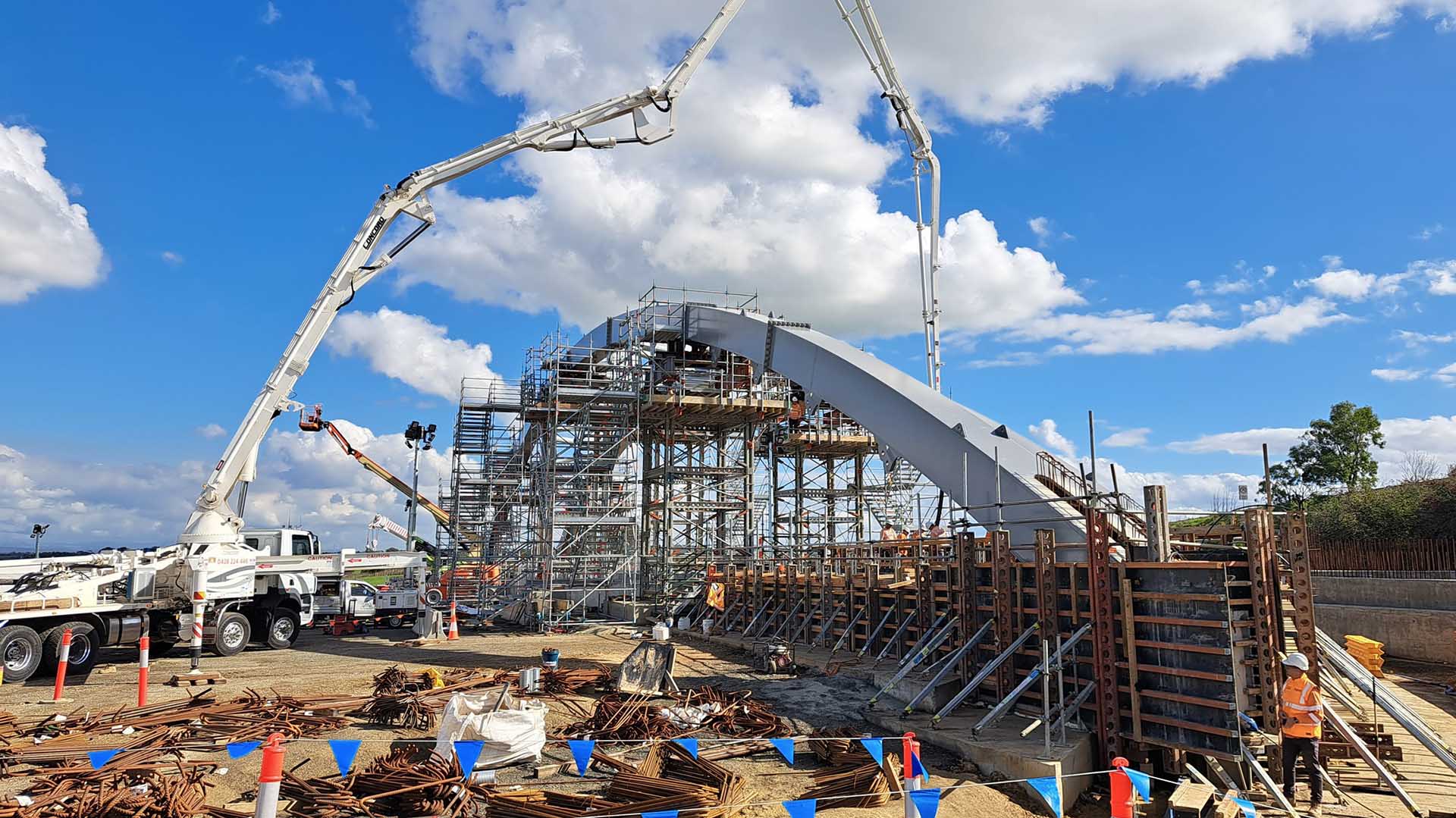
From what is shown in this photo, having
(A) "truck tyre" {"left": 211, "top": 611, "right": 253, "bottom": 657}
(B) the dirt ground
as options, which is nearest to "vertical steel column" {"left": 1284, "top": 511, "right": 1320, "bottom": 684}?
(B) the dirt ground

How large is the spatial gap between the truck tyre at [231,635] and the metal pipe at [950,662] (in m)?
17.0

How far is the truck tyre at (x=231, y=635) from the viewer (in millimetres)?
21375

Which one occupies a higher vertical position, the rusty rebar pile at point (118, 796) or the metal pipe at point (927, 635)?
the metal pipe at point (927, 635)

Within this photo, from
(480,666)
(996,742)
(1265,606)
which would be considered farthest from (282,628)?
(1265,606)

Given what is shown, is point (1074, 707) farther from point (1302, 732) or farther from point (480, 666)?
point (480, 666)

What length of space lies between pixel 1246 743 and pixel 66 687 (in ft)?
62.7

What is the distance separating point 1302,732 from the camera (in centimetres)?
985

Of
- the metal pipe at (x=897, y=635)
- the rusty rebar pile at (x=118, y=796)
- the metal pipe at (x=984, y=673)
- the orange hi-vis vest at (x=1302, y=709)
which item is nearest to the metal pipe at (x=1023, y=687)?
the metal pipe at (x=984, y=673)

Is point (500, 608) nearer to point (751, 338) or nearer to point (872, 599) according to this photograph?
point (751, 338)

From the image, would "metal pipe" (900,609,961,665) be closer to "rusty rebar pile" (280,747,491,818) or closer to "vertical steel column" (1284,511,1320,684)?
"vertical steel column" (1284,511,1320,684)

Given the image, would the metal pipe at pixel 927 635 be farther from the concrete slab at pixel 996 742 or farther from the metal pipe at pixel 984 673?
the metal pipe at pixel 984 673

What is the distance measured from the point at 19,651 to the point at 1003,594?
18.2 m

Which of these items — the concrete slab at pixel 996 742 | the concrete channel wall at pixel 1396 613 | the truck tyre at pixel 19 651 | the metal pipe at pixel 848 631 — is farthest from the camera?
the concrete channel wall at pixel 1396 613

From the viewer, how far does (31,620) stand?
17.5m
